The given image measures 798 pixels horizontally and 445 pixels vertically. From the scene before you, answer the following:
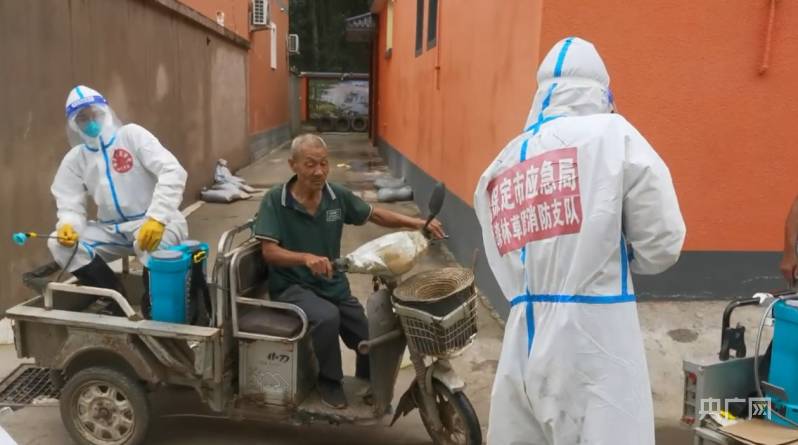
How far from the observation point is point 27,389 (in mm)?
4441

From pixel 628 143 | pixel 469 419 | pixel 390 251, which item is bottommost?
pixel 469 419

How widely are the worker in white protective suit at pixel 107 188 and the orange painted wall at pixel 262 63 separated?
8572mm

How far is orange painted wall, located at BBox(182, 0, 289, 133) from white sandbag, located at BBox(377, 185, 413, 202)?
4.79 m

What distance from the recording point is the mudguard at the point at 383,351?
11.7ft

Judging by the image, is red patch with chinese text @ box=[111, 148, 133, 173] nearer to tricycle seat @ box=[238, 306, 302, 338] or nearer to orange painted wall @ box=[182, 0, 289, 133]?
tricycle seat @ box=[238, 306, 302, 338]

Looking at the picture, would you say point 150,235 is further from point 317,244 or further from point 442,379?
point 442,379

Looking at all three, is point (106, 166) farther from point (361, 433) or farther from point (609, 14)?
point (609, 14)

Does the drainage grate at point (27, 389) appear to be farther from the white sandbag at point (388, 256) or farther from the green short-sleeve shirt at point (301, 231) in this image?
the white sandbag at point (388, 256)

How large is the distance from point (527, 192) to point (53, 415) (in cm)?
331

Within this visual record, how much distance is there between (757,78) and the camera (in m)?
5.07

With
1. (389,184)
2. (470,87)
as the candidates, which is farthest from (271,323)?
(389,184)

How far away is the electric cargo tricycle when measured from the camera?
3504 mm

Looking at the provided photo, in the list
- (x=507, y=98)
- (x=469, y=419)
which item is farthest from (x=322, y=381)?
(x=507, y=98)

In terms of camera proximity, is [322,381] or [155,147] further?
[155,147]
